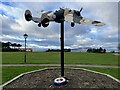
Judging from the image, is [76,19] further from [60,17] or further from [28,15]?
[28,15]

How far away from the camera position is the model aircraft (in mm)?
9078

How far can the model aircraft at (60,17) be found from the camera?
9.08m

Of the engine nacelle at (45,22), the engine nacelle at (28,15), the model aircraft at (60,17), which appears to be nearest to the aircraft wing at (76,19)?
the model aircraft at (60,17)

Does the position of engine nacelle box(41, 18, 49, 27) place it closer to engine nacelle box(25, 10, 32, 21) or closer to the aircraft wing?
engine nacelle box(25, 10, 32, 21)

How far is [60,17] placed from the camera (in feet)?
30.8

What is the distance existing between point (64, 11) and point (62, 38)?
1.10 meters

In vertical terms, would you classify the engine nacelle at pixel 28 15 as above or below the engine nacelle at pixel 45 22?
above

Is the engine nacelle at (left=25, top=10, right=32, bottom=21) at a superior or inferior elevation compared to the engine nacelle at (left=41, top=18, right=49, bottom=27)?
superior

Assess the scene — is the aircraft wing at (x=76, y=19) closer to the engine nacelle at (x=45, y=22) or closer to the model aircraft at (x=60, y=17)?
the model aircraft at (x=60, y=17)

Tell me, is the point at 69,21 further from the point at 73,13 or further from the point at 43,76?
the point at 43,76

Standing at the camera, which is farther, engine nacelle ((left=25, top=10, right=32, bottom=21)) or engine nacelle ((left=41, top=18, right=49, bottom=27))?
engine nacelle ((left=25, top=10, right=32, bottom=21))

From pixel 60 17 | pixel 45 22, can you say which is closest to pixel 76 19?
pixel 60 17

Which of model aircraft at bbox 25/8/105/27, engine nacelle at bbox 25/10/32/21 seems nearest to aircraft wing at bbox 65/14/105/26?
model aircraft at bbox 25/8/105/27

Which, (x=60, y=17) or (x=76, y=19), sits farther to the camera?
(x=60, y=17)
